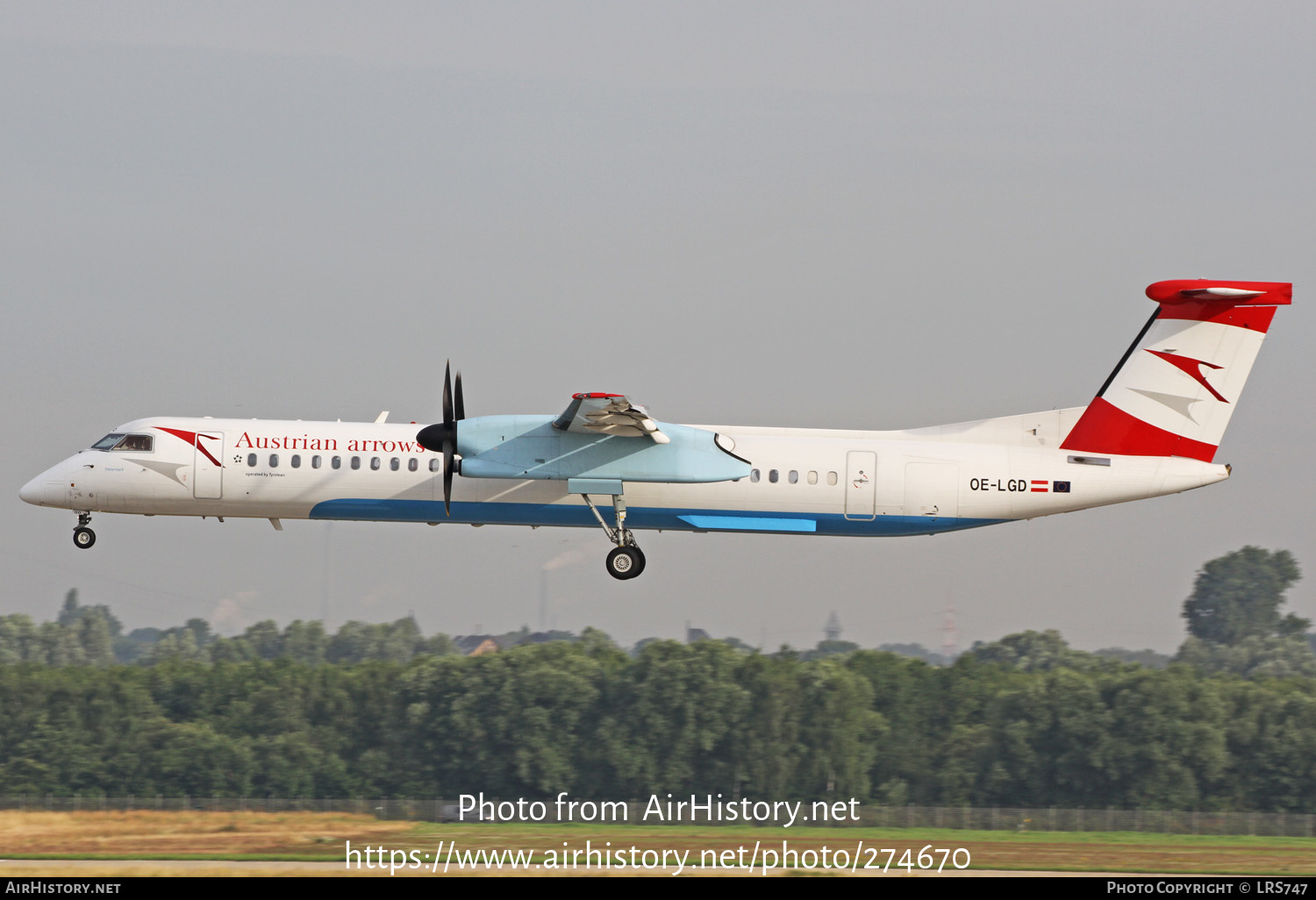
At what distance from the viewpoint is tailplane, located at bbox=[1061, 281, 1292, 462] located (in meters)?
28.4

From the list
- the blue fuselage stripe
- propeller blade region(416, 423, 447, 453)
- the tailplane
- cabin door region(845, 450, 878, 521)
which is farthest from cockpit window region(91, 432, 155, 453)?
the tailplane

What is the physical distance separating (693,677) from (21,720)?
1379 inches

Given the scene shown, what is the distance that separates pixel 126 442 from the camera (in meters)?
28.3

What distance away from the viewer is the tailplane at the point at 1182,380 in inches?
1119

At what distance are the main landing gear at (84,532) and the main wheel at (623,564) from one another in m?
11.2

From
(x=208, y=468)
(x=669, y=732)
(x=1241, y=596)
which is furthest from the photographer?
(x=1241, y=596)

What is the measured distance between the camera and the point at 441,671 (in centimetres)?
6881

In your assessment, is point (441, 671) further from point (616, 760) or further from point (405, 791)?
point (616, 760)

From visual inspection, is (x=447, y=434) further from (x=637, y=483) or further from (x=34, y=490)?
(x=34, y=490)

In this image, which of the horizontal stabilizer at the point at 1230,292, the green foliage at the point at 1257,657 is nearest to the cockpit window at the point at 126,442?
the horizontal stabilizer at the point at 1230,292

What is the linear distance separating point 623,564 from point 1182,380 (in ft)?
40.7

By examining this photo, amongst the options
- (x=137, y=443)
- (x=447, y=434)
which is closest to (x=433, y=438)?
(x=447, y=434)

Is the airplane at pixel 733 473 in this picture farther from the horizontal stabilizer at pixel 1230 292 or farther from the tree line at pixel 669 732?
the tree line at pixel 669 732
